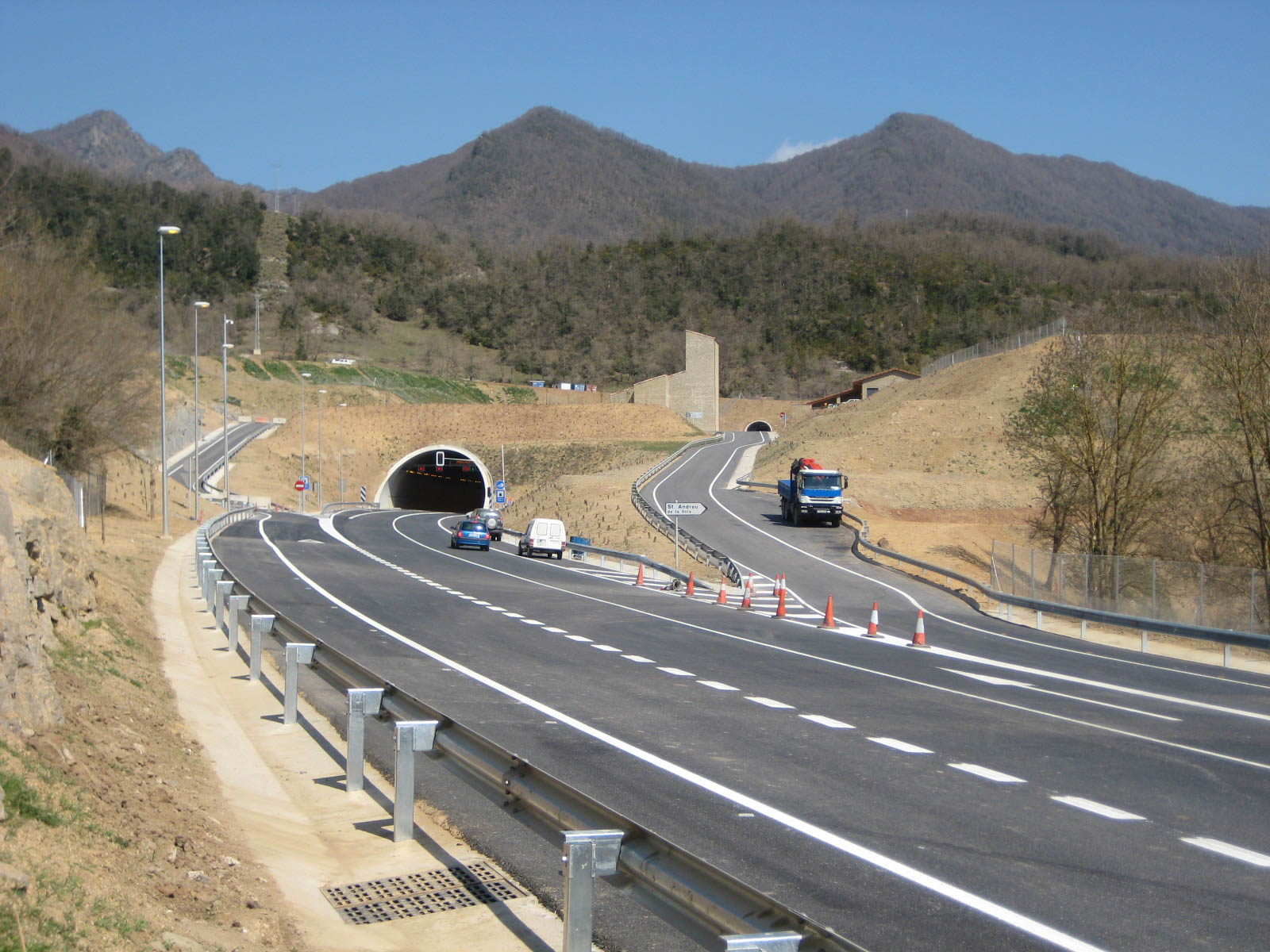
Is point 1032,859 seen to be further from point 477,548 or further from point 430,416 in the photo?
point 430,416

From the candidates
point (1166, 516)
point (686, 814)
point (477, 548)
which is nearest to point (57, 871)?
point (686, 814)

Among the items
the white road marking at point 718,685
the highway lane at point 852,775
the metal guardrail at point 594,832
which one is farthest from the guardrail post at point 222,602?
the metal guardrail at point 594,832

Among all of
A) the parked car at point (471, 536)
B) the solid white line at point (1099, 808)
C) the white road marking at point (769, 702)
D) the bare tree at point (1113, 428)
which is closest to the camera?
the solid white line at point (1099, 808)

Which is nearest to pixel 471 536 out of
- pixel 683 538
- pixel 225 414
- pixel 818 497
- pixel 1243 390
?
pixel 683 538

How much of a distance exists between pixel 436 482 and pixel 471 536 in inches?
2580

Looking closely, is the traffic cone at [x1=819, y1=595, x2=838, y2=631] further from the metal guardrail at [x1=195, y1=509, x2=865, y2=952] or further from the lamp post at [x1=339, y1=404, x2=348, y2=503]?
the lamp post at [x1=339, y1=404, x2=348, y2=503]

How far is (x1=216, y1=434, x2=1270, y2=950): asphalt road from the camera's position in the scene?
22.2 feet

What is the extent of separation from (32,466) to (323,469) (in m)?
86.0

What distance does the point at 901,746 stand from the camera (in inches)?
456

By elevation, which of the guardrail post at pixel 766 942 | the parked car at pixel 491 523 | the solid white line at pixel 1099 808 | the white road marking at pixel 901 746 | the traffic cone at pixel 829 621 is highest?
the guardrail post at pixel 766 942

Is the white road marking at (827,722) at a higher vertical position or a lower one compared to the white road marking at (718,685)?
higher

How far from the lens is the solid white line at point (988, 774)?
33.2 ft

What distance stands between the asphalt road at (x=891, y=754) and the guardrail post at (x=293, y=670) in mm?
1893

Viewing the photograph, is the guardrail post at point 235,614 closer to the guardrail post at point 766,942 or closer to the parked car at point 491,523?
the guardrail post at point 766,942
